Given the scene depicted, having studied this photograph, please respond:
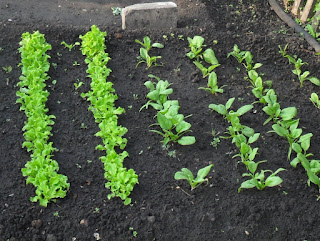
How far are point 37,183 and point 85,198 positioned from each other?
0.43 m

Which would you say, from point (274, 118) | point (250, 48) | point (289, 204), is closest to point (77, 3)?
point (250, 48)

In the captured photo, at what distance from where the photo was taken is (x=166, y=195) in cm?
423

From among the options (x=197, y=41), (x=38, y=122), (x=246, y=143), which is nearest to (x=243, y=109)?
(x=246, y=143)

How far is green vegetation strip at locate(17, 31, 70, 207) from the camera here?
4.06m

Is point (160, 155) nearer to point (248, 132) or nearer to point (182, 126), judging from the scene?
point (182, 126)

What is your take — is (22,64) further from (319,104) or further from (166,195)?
(319,104)

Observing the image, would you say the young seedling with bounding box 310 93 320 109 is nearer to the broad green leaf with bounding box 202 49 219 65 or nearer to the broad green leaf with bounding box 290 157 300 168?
the broad green leaf with bounding box 290 157 300 168

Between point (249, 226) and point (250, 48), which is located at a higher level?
point (250, 48)

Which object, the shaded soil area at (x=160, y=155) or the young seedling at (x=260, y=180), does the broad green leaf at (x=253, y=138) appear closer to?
the shaded soil area at (x=160, y=155)

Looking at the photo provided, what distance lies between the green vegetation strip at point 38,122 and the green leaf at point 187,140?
115 cm

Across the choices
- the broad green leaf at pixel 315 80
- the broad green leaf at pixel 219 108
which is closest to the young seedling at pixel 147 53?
the broad green leaf at pixel 219 108

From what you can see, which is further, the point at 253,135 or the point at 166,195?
the point at 253,135

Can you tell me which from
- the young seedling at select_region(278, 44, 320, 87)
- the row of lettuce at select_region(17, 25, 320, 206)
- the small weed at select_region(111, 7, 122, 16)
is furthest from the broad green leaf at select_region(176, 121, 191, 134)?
the small weed at select_region(111, 7, 122, 16)

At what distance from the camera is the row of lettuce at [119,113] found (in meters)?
4.16
